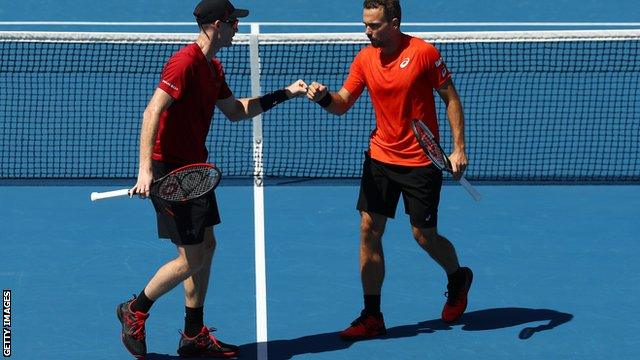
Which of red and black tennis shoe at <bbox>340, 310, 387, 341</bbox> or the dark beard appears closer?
the dark beard

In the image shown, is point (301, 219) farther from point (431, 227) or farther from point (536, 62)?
point (536, 62)

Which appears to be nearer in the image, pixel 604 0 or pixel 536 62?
pixel 536 62

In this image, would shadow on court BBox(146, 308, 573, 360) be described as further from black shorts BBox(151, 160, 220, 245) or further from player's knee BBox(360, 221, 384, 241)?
black shorts BBox(151, 160, 220, 245)

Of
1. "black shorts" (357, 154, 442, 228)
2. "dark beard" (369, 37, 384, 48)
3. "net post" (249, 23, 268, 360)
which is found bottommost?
"net post" (249, 23, 268, 360)

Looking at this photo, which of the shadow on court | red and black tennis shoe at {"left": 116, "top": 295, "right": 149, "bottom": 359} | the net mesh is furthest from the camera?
the net mesh

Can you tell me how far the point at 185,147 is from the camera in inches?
310

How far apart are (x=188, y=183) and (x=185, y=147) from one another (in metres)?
0.24

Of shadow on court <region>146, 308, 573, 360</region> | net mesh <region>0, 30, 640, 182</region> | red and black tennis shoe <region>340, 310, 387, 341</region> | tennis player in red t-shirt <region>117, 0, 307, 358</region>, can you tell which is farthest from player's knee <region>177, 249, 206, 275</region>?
net mesh <region>0, 30, 640, 182</region>

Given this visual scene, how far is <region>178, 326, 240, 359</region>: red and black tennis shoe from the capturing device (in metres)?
8.22

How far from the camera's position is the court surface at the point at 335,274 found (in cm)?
848

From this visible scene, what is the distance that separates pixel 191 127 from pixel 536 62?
7.07m

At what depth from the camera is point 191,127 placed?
785 cm

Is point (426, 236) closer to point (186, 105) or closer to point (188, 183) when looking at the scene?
point (188, 183)

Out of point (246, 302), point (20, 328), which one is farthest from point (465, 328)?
point (20, 328)
